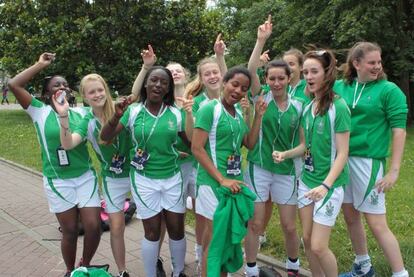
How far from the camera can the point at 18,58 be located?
18062 millimetres

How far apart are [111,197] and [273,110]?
1677mm

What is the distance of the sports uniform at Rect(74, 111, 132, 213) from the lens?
13.5 feet

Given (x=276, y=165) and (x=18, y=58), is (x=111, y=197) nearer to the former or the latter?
(x=276, y=165)

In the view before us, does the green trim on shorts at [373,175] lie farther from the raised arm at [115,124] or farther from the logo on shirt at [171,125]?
the raised arm at [115,124]

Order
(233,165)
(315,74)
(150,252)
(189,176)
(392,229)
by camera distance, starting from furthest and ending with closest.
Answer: (392,229) → (189,176) → (150,252) → (233,165) → (315,74)

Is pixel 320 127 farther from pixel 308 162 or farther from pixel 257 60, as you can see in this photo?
pixel 257 60

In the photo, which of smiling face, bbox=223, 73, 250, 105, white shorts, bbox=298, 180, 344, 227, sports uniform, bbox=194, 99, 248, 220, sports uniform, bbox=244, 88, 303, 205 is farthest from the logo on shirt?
white shorts, bbox=298, 180, 344, 227

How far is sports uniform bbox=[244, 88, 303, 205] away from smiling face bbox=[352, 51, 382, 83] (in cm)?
59

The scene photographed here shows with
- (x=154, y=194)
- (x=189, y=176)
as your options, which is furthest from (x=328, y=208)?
(x=189, y=176)

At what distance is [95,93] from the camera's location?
13.4ft

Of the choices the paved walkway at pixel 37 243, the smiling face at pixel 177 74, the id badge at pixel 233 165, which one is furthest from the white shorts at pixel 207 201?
the smiling face at pixel 177 74

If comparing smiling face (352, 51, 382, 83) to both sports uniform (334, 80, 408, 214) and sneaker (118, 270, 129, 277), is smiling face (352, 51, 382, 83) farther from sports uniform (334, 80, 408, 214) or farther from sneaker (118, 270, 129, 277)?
sneaker (118, 270, 129, 277)

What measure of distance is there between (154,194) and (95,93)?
1058 millimetres

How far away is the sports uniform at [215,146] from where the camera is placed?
362 cm
